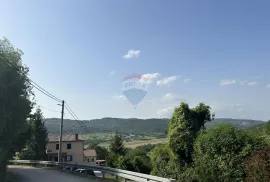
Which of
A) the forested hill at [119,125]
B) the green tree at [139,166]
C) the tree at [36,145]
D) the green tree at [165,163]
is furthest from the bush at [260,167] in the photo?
the forested hill at [119,125]

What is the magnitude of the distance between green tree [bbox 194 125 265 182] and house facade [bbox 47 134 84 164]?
6060 centimetres

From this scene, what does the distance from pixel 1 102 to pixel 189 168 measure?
10.9m

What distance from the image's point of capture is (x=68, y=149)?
6944 cm

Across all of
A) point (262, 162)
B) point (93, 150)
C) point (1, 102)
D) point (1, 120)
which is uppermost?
point (1, 102)

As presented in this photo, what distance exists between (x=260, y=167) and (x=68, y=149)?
214ft

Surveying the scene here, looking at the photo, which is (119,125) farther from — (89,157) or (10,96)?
(10,96)

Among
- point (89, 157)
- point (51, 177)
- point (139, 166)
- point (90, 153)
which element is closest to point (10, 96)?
point (51, 177)

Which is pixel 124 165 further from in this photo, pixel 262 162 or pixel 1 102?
pixel 262 162

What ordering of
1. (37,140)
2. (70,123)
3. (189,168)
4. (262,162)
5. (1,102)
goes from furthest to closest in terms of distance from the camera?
(70,123) < (37,140) < (1,102) < (189,168) < (262,162)

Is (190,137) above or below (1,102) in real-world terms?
below

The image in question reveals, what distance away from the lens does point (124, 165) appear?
30406 millimetres

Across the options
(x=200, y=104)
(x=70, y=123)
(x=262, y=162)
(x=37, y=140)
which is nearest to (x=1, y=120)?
(x=200, y=104)

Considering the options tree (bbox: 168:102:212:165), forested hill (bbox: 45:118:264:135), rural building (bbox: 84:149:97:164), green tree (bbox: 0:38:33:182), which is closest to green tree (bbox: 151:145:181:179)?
tree (bbox: 168:102:212:165)

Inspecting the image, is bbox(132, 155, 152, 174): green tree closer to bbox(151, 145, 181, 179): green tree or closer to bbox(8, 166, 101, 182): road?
bbox(8, 166, 101, 182): road
